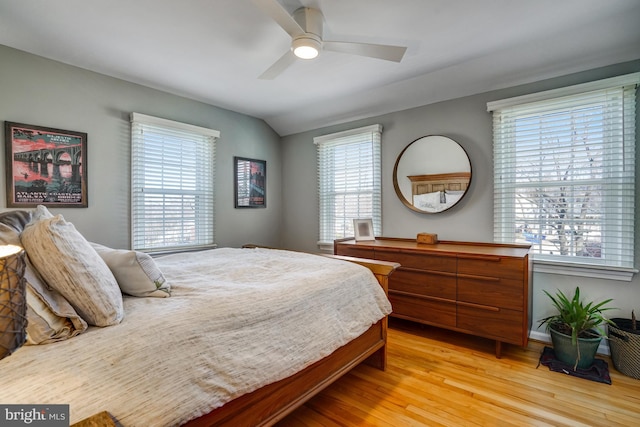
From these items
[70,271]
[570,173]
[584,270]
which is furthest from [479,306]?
[70,271]

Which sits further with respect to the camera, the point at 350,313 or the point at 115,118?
the point at 115,118

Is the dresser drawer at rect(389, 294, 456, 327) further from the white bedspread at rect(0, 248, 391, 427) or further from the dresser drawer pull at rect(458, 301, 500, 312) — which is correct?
the white bedspread at rect(0, 248, 391, 427)

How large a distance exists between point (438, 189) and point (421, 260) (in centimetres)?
88

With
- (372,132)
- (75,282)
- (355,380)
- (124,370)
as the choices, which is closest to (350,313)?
(355,380)

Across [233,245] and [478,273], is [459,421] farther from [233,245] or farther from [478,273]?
[233,245]

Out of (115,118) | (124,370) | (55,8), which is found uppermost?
(55,8)

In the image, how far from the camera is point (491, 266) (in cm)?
231

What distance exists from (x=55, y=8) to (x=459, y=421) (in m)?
3.50

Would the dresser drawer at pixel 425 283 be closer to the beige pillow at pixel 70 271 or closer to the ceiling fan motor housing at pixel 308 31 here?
the ceiling fan motor housing at pixel 308 31

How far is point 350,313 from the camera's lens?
175cm

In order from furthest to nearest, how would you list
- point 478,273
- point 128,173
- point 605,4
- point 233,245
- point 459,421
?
point 233,245, point 128,173, point 478,273, point 605,4, point 459,421

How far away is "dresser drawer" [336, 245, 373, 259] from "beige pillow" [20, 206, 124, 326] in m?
2.26

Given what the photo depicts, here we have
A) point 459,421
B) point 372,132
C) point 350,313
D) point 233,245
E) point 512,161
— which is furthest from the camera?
point 233,245

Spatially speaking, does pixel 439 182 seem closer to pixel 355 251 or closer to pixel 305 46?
pixel 355 251
